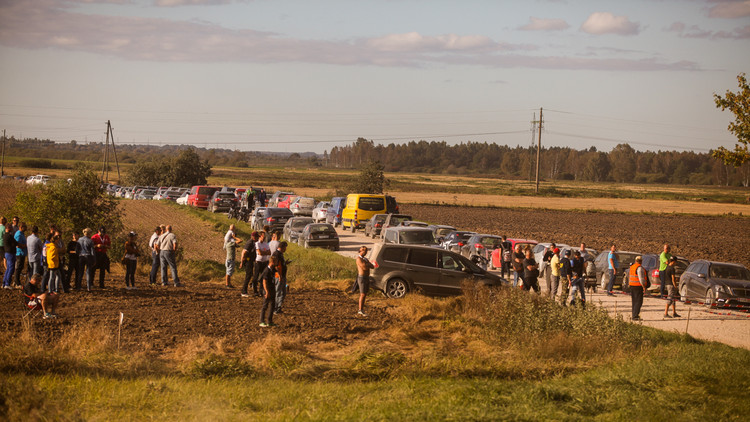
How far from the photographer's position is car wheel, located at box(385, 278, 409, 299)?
715 inches

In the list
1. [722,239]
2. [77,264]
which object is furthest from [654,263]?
[722,239]

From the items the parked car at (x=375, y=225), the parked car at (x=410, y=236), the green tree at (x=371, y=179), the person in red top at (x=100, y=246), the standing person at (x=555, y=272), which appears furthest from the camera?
the green tree at (x=371, y=179)

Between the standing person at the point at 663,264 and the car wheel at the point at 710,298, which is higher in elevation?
the standing person at the point at 663,264

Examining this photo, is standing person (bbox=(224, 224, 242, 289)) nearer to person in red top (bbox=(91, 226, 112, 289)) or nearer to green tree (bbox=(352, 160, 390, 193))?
person in red top (bbox=(91, 226, 112, 289))

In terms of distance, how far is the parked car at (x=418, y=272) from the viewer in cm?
1822

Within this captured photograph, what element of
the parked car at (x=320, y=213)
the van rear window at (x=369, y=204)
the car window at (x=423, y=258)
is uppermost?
the van rear window at (x=369, y=204)

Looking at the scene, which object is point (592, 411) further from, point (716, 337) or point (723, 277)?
point (723, 277)

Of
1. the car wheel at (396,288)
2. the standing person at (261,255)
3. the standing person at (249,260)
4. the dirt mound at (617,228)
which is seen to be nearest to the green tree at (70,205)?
the standing person at (249,260)

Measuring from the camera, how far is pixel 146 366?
35.0ft

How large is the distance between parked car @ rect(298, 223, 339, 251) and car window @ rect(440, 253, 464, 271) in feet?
42.7

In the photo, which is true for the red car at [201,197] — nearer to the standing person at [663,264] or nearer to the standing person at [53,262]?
the standing person at [53,262]

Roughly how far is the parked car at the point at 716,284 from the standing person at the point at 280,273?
12.2 m

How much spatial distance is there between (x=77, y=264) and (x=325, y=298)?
20.1 ft

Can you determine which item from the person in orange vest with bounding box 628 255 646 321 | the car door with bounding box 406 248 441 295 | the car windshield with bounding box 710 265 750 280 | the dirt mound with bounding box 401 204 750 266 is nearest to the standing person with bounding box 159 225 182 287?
the car door with bounding box 406 248 441 295
